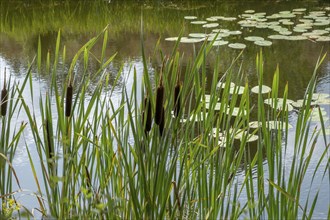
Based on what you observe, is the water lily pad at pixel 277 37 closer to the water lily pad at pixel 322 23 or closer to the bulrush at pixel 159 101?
the water lily pad at pixel 322 23

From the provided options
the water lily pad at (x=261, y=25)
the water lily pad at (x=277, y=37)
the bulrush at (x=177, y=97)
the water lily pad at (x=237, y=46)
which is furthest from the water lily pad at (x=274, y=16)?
the bulrush at (x=177, y=97)

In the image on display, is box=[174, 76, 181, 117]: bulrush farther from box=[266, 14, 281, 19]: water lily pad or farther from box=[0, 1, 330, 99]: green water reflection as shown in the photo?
box=[266, 14, 281, 19]: water lily pad

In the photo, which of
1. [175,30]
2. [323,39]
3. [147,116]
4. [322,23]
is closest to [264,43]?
[323,39]

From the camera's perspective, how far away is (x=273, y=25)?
18.2ft

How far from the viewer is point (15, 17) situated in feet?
20.6

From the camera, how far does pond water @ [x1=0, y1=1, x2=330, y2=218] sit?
14.5ft

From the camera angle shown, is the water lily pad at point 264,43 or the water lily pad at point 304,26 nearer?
the water lily pad at point 264,43

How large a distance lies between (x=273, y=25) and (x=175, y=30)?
0.87 m

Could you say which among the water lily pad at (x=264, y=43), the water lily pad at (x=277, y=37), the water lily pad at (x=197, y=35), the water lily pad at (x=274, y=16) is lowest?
the water lily pad at (x=264, y=43)

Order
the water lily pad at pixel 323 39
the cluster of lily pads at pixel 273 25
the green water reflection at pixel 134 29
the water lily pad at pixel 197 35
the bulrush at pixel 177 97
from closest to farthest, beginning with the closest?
the bulrush at pixel 177 97 → the green water reflection at pixel 134 29 → the water lily pad at pixel 323 39 → the cluster of lily pads at pixel 273 25 → the water lily pad at pixel 197 35

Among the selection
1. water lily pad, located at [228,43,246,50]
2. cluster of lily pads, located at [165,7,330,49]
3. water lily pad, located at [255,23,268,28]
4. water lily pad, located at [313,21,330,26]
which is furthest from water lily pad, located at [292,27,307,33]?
water lily pad, located at [228,43,246,50]

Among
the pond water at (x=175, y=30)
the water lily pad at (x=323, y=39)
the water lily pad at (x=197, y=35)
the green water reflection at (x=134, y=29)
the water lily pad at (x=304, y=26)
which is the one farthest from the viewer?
the water lily pad at (x=304, y=26)

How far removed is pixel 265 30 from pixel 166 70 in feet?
13.6

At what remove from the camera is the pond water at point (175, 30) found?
443 centimetres
